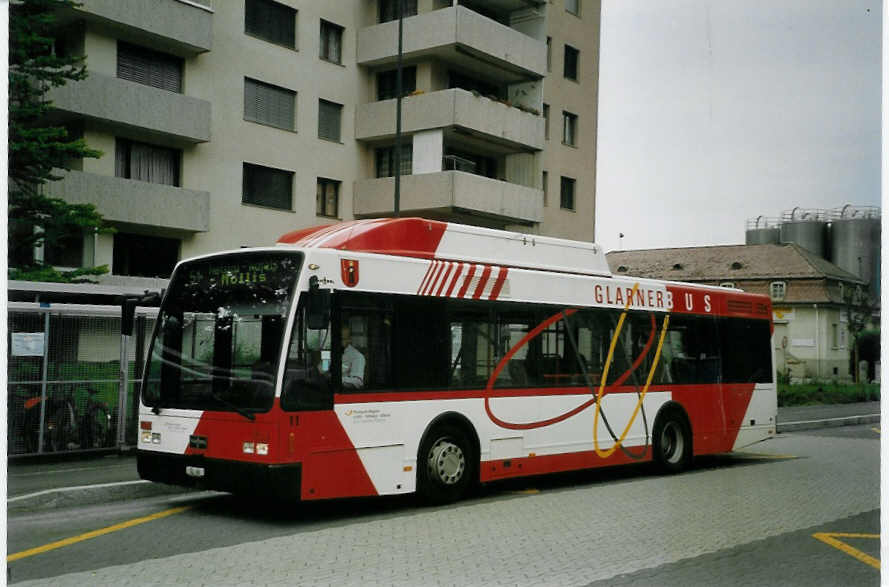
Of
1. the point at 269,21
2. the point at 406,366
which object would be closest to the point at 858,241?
the point at 406,366

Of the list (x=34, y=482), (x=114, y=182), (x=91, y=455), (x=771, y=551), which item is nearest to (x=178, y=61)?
(x=114, y=182)

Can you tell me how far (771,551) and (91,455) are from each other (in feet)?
32.3

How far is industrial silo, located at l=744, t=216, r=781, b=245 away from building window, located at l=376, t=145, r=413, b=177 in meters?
16.7

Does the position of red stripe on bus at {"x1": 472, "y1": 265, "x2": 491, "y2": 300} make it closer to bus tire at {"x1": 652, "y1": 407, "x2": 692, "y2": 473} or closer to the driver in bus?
the driver in bus

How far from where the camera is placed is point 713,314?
49.3 ft

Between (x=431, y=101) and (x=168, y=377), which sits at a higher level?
(x=431, y=101)

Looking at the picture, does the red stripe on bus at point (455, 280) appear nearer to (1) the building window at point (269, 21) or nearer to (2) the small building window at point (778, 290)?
(2) the small building window at point (778, 290)

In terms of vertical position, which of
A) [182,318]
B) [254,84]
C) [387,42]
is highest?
[387,42]

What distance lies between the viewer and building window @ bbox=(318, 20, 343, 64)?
1006 inches

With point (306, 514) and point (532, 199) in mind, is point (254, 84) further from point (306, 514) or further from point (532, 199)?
point (306, 514)

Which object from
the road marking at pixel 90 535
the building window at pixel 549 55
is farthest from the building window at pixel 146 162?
the road marking at pixel 90 535

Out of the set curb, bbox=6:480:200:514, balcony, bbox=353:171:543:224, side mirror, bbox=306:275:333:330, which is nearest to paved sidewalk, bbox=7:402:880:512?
curb, bbox=6:480:200:514

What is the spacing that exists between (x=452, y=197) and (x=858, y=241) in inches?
687

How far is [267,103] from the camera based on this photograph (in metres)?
24.1
